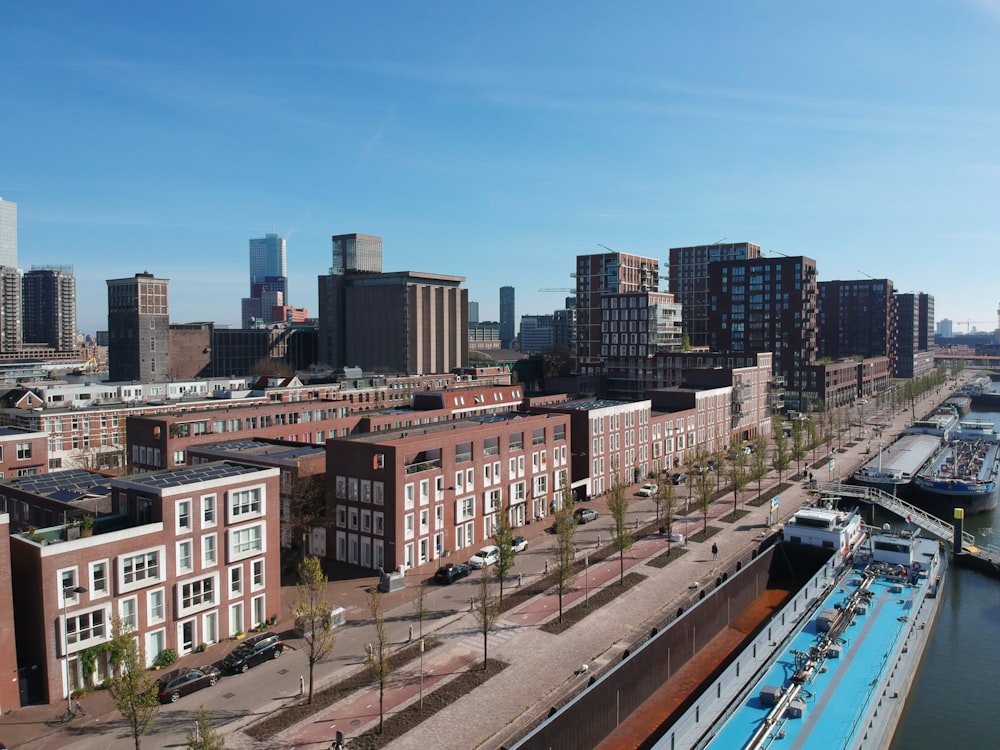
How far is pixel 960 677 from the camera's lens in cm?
3944

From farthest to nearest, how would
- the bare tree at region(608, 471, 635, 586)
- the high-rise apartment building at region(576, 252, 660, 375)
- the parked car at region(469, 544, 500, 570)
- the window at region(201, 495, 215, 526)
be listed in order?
the high-rise apartment building at region(576, 252, 660, 375)
the parked car at region(469, 544, 500, 570)
the bare tree at region(608, 471, 635, 586)
the window at region(201, 495, 215, 526)

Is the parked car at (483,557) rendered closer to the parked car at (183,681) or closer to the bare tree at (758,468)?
the parked car at (183,681)

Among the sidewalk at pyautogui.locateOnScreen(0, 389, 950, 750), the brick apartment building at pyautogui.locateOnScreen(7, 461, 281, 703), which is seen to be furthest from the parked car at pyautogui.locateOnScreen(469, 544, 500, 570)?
the brick apartment building at pyautogui.locateOnScreen(7, 461, 281, 703)

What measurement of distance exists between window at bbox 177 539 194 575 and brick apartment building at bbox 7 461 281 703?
0.05 m

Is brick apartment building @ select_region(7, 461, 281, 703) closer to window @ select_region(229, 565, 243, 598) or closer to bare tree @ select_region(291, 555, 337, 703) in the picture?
window @ select_region(229, 565, 243, 598)

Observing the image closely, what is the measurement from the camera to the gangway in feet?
202

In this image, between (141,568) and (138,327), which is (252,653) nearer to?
(141,568)

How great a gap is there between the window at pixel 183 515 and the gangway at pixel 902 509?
185 ft

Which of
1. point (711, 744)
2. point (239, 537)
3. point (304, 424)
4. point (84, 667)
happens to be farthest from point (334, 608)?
point (304, 424)

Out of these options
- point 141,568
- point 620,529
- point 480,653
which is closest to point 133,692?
point 141,568

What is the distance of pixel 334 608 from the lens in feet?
129

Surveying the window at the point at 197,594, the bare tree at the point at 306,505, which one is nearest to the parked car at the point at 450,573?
the bare tree at the point at 306,505

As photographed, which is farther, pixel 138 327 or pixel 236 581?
pixel 138 327

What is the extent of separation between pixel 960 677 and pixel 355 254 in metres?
174
